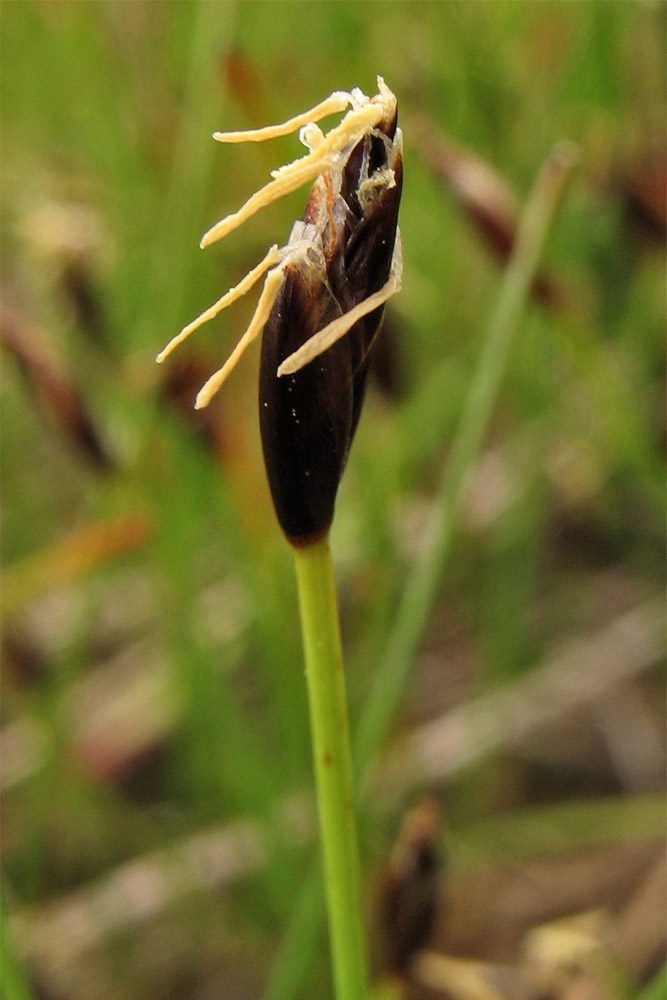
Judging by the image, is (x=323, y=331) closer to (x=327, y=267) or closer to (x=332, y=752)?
(x=327, y=267)

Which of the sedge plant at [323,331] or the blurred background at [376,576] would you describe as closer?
the sedge plant at [323,331]

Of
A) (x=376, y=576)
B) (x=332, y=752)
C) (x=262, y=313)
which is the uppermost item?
(x=376, y=576)

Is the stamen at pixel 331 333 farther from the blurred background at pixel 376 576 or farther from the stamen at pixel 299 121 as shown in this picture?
the blurred background at pixel 376 576

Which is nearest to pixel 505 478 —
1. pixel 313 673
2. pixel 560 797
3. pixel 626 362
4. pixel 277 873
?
pixel 626 362

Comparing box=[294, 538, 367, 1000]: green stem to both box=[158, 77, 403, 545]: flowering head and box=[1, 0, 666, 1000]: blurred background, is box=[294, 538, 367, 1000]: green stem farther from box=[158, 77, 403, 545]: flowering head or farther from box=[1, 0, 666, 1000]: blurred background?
box=[1, 0, 666, 1000]: blurred background

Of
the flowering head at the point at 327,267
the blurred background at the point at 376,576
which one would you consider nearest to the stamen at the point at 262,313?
the flowering head at the point at 327,267

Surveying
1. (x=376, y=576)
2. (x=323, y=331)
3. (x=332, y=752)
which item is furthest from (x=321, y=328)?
(x=376, y=576)

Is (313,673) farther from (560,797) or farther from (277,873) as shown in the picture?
(560,797)

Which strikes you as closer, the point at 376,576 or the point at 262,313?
the point at 262,313
